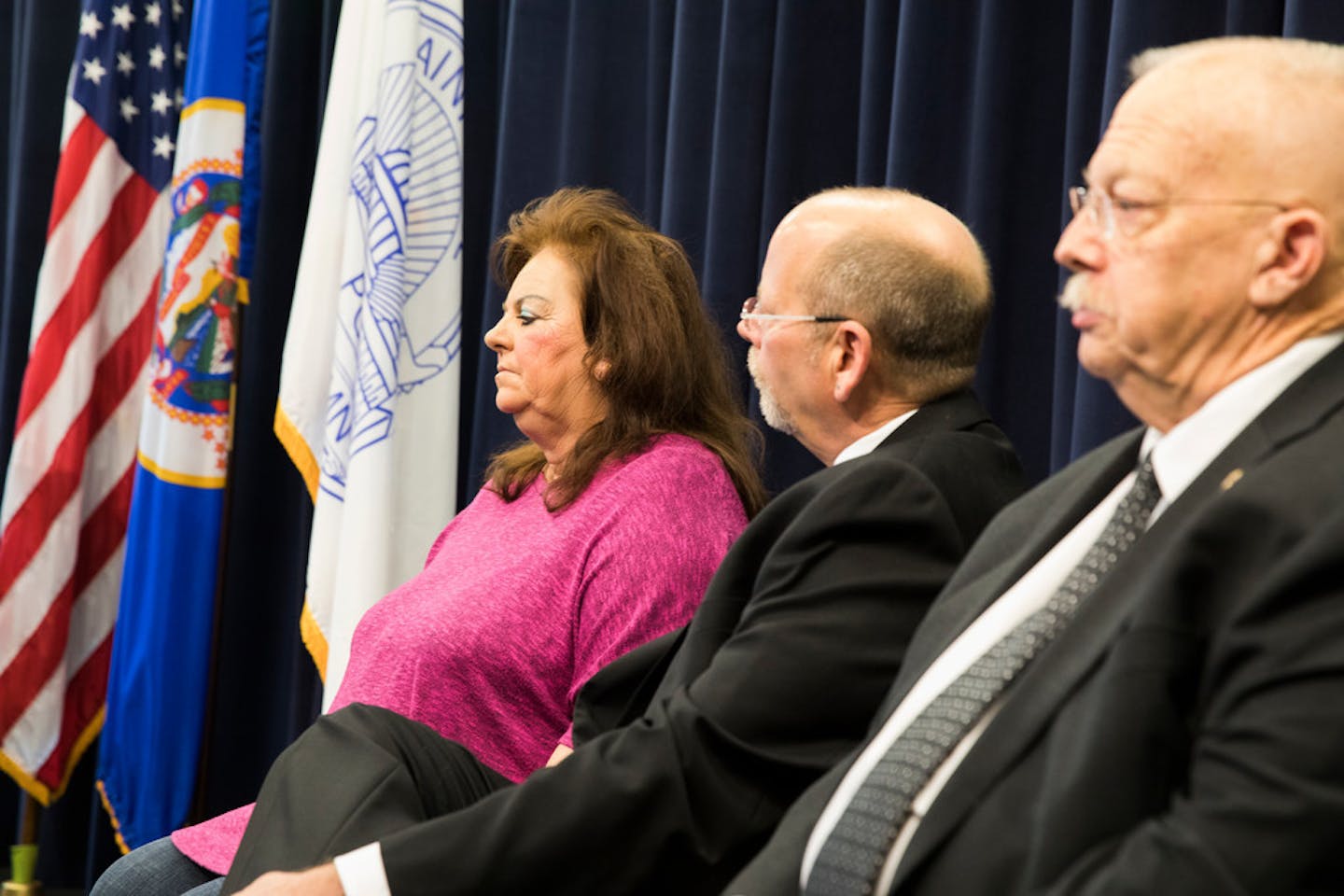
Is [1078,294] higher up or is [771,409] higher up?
[1078,294]

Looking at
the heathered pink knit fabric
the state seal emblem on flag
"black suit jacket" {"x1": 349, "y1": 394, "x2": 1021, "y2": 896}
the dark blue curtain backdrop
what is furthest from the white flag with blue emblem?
"black suit jacket" {"x1": 349, "y1": 394, "x2": 1021, "y2": 896}

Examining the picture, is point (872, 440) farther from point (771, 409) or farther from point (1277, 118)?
point (1277, 118)

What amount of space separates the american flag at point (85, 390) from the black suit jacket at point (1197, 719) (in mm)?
3149

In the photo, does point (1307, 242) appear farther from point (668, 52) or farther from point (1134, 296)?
point (668, 52)

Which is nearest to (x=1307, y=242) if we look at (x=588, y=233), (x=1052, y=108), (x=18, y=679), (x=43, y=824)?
(x=588, y=233)

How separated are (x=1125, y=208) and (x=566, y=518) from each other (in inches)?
44.0

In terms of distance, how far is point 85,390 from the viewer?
3.91 metres

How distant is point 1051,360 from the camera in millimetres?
2850

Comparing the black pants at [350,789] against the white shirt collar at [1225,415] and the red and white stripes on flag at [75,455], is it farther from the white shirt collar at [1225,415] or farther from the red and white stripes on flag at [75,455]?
the red and white stripes on flag at [75,455]

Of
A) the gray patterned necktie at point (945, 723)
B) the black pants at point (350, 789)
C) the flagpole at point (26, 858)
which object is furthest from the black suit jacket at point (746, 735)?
the flagpole at point (26, 858)

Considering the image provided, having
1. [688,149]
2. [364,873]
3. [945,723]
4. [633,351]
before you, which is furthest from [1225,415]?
[688,149]

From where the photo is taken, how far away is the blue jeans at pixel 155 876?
224 centimetres

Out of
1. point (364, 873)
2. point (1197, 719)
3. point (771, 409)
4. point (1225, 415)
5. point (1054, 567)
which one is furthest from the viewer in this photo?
point (771, 409)

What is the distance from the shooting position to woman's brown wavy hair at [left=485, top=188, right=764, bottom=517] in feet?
7.83
